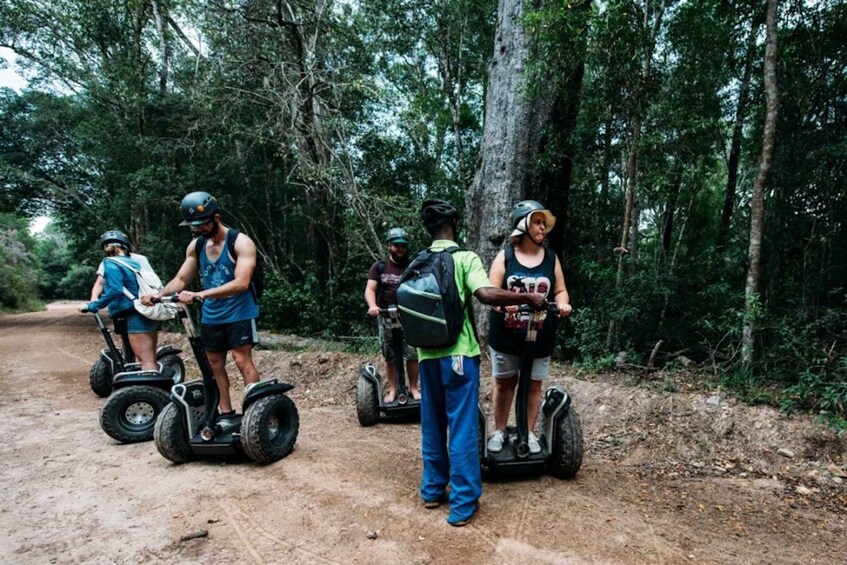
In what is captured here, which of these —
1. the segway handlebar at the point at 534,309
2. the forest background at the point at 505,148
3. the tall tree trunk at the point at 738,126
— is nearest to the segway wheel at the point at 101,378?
the forest background at the point at 505,148

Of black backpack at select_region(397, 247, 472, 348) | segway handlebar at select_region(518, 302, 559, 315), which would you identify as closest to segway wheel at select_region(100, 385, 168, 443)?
black backpack at select_region(397, 247, 472, 348)

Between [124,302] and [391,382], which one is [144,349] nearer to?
[124,302]

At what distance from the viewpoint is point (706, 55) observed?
7.28 meters

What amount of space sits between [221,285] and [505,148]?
13.6 feet

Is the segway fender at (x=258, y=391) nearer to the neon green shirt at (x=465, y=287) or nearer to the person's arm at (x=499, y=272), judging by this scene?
the neon green shirt at (x=465, y=287)

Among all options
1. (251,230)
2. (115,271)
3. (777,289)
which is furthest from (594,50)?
(251,230)

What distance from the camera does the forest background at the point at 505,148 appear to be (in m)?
5.46

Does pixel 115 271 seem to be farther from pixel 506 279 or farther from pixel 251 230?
pixel 251 230

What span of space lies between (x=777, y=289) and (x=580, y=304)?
8.97ft

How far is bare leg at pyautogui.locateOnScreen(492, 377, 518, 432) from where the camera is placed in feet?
10.9

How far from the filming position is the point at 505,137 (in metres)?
6.18

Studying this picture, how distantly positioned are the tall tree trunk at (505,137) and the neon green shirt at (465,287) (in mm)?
3173

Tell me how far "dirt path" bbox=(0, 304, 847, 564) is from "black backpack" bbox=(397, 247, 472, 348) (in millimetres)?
1101

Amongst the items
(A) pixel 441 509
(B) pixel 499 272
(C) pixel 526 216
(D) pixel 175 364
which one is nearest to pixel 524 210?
(C) pixel 526 216
